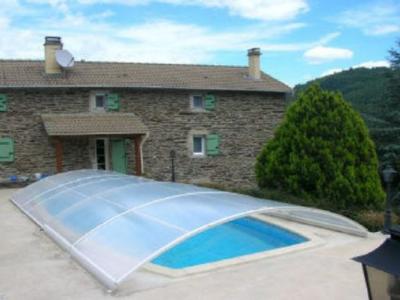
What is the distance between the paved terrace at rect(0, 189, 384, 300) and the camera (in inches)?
218

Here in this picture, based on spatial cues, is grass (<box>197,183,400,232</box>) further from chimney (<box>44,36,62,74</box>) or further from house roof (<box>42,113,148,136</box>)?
chimney (<box>44,36,62,74</box>)

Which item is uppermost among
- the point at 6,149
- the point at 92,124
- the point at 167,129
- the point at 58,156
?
the point at 92,124

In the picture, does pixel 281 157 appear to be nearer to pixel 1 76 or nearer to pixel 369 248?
pixel 369 248

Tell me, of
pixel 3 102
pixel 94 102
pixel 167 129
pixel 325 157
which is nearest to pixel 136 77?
pixel 94 102

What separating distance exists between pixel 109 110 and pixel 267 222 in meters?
→ 11.1

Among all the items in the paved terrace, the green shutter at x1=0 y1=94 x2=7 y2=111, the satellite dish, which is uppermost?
the satellite dish

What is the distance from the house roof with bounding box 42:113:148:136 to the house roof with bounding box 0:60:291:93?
116 cm

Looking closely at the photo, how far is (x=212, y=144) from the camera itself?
21.0m

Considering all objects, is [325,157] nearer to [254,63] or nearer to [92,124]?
[92,124]

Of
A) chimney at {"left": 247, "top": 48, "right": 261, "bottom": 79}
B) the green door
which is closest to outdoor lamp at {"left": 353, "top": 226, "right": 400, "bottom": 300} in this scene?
the green door

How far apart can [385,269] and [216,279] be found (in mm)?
4268

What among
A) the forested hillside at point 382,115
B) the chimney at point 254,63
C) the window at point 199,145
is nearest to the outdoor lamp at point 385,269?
the forested hillside at point 382,115

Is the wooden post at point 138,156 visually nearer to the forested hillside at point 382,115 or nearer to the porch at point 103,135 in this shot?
the porch at point 103,135

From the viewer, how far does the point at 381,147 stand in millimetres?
21125
